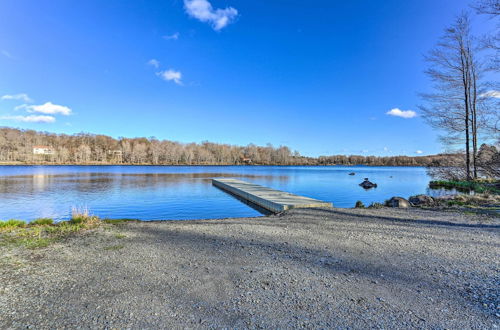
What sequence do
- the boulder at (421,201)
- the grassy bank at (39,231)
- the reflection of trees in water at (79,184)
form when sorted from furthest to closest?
the reflection of trees in water at (79,184), the boulder at (421,201), the grassy bank at (39,231)

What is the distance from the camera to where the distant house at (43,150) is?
94.9 m

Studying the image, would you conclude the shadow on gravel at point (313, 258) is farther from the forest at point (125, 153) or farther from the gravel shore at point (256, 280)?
the forest at point (125, 153)

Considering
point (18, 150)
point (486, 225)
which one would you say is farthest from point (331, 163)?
point (486, 225)

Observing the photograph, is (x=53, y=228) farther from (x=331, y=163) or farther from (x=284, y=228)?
(x=331, y=163)

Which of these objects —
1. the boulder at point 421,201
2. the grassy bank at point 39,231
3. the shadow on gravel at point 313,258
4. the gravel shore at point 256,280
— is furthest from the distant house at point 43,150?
the boulder at point 421,201

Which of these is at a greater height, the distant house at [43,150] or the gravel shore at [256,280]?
the distant house at [43,150]

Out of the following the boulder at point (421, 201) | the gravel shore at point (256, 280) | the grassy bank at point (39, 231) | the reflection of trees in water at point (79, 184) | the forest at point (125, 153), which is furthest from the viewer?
the forest at point (125, 153)

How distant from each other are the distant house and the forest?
0.67 m

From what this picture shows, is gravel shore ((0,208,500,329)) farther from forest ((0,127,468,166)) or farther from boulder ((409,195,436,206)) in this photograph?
forest ((0,127,468,166))

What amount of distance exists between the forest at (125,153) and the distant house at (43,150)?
2.18 ft

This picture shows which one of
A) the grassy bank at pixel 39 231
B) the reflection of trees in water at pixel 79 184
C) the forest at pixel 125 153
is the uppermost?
the forest at pixel 125 153

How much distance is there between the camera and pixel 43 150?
98062 millimetres

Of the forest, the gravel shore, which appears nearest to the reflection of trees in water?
the gravel shore

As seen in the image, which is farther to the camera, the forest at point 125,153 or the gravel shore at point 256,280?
the forest at point 125,153
